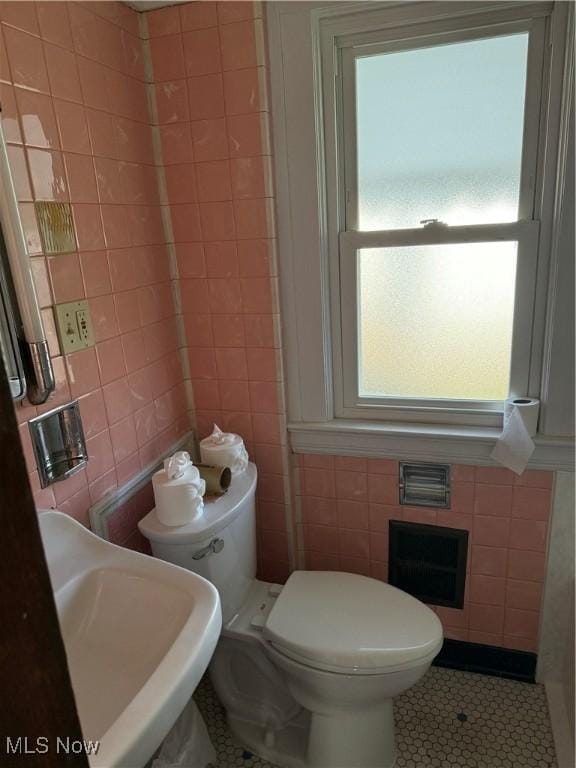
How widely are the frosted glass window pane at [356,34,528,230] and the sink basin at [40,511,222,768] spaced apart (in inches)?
44.9

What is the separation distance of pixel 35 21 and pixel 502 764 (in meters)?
2.14

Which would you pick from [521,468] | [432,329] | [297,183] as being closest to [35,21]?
[297,183]

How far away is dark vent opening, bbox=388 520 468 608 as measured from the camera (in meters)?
1.67

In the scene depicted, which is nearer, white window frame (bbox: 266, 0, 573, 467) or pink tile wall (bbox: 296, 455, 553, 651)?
white window frame (bbox: 266, 0, 573, 467)

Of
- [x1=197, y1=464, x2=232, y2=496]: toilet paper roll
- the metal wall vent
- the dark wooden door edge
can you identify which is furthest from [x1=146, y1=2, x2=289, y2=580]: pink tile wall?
the dark wooden door edge

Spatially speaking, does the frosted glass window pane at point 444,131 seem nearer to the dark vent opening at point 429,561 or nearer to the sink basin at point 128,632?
the dark vent opening at point 429,561

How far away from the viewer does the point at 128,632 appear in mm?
1060

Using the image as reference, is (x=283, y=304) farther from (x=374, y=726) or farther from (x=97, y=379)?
(x=374, y=726)

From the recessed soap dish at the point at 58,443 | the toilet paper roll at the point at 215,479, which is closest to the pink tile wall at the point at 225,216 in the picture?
the toilet paper roll at the point at 215,479

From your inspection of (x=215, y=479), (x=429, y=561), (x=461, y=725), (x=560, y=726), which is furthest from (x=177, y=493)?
(x=560, y=726)

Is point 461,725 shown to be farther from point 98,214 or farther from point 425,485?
point 98,214

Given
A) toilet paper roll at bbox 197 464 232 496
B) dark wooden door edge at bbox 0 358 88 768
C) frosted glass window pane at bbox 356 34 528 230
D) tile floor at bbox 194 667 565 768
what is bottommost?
tile floor at bbox 194 667 565 768

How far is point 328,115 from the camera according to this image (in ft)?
4.82

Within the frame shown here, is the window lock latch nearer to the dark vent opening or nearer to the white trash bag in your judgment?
the dark vent opening
